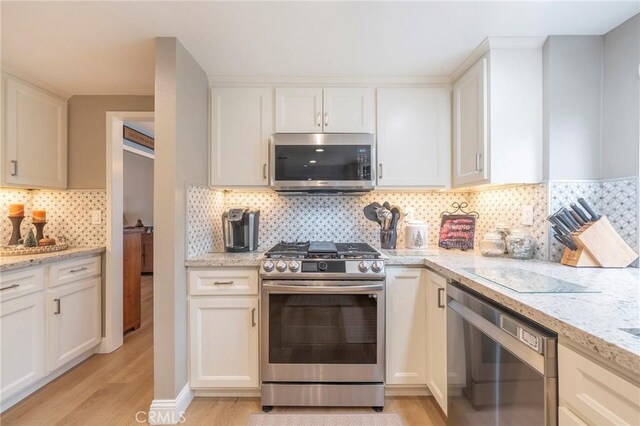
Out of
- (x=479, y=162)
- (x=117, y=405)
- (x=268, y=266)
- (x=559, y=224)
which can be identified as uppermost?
(x=479, y=162)

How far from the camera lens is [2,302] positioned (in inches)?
67.9

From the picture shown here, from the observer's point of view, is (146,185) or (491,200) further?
(146,185)

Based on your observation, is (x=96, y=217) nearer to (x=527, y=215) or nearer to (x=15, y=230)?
(x=15, y=230)

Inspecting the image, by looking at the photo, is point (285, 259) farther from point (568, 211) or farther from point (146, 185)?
point (146, 185)

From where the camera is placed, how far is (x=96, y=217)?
8.55 ft

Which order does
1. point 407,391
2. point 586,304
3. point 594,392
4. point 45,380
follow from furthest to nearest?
point 45,380 → point 407,391 → point 586,304 → point 594,392

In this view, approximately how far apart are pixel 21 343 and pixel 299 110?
2.41m

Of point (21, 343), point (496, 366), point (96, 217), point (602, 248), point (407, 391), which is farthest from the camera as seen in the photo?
point (96, 217)

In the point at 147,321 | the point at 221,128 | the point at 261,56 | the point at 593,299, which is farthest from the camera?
the point at 147,321

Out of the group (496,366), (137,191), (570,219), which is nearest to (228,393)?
(496,366)

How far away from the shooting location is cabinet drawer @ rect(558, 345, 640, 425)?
0.68m

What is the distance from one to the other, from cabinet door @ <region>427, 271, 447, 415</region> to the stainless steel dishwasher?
0.23ft

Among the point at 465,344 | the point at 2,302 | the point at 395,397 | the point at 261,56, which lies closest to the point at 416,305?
the point at 465,344

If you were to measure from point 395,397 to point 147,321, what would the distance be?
284 centimetres
